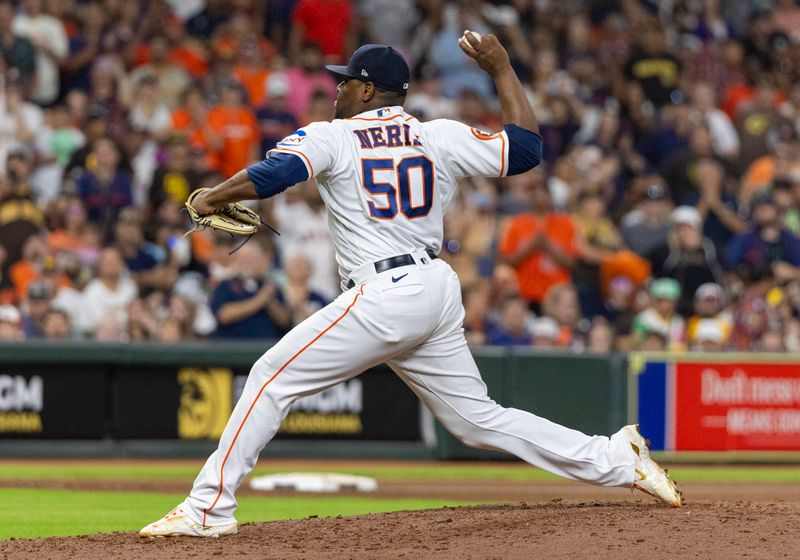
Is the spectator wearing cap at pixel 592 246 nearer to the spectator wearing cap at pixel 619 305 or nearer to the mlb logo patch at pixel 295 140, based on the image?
the spectator wearing cap at pixel 619 305

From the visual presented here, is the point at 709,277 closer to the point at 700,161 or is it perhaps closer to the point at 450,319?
the point at 700,161

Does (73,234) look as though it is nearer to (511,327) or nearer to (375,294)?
(511,327)

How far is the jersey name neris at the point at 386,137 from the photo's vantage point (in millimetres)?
6008

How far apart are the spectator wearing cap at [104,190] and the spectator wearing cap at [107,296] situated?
0.87m

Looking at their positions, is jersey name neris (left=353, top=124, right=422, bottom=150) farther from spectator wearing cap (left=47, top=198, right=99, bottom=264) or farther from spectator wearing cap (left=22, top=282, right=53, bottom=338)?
spectator wearing cap (left=47, top=198, right=99, bottom=264)

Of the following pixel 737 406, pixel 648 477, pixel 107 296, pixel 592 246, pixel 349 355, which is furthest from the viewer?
pixel 592 246

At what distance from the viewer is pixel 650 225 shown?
14.6m

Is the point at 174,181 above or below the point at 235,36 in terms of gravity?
below

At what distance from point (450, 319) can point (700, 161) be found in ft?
32.8

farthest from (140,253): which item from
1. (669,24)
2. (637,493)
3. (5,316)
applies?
(669,24)

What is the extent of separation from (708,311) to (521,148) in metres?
7.80

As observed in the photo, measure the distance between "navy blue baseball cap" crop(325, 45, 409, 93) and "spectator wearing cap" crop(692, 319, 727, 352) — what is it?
753 cm

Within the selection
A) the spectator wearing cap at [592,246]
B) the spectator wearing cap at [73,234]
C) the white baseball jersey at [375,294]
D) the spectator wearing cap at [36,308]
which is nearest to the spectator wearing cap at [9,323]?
the spectator wearing cap at [36,308]

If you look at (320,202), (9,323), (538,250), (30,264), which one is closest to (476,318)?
(538,250)
